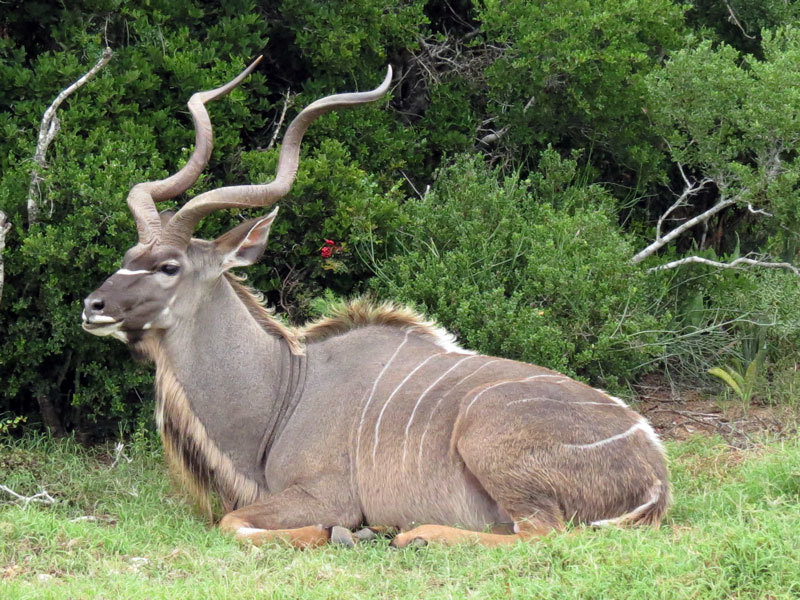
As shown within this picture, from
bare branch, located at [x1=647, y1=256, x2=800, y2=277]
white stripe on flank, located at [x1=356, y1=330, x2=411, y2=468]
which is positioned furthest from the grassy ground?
bare branch, located at [x1=647, y1=256, x2=800, y2=277]

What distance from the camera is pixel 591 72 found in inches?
257

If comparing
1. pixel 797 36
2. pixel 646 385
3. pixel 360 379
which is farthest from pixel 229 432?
Result: pixel 797 36

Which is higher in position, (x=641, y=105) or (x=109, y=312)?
(x=641, y=105)

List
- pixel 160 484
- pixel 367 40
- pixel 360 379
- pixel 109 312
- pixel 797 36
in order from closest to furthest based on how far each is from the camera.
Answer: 1. pixel 109 312
2. pixel 360 379
3. pixel 160 484
4. pixel 797 36
5. pixel 367 40

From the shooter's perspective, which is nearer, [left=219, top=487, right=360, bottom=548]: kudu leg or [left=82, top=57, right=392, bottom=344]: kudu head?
[left=219, top=487, right=360, bottom=548]: kudu leg

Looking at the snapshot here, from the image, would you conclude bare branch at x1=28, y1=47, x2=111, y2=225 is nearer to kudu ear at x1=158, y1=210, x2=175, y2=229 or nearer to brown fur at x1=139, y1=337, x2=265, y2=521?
kudu ear at x1=158, y1=210, x2=175, y2=229

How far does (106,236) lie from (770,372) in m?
3.64

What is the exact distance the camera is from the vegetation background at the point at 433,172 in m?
5.43

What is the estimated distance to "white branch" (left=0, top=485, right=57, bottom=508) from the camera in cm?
451

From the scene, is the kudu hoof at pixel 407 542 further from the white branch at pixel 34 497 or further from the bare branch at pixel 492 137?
the bare branch at pixel 492 137

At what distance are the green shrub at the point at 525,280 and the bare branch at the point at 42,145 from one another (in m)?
1.73

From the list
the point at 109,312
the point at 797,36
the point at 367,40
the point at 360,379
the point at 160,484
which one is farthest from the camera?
the point at 367,40

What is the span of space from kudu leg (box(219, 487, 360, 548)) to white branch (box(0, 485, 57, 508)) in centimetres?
83

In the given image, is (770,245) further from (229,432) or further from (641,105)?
(229,432)
